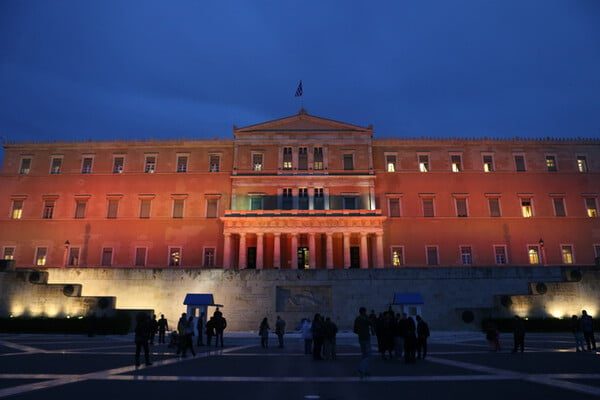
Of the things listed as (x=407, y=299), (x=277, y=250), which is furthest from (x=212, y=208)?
(x=407, y=299)

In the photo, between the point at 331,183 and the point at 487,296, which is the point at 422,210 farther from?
the point at 487,296

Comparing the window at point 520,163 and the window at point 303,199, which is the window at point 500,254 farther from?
the window at point 303,199

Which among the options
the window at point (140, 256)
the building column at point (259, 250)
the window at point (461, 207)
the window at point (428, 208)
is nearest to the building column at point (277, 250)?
the building column at point (259, 250)

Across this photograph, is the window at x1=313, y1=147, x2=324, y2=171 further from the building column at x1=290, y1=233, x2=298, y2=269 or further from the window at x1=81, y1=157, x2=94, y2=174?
the window at x1=81, y1=157, x2=94, y2=174

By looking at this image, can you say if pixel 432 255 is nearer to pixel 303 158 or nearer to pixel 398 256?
pixel 398 256

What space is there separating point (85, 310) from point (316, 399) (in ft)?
81.7

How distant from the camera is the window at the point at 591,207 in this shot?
43.5 m

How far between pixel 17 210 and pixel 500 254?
51.4 metres

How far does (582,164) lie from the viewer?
149 feet

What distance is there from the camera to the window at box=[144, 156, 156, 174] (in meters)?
45.0

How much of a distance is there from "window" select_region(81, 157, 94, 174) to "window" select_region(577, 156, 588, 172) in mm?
54138

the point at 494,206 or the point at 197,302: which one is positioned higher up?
the point at 494,206

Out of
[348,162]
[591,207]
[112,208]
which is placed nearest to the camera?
[112,208]

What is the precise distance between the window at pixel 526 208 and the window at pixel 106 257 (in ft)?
143
